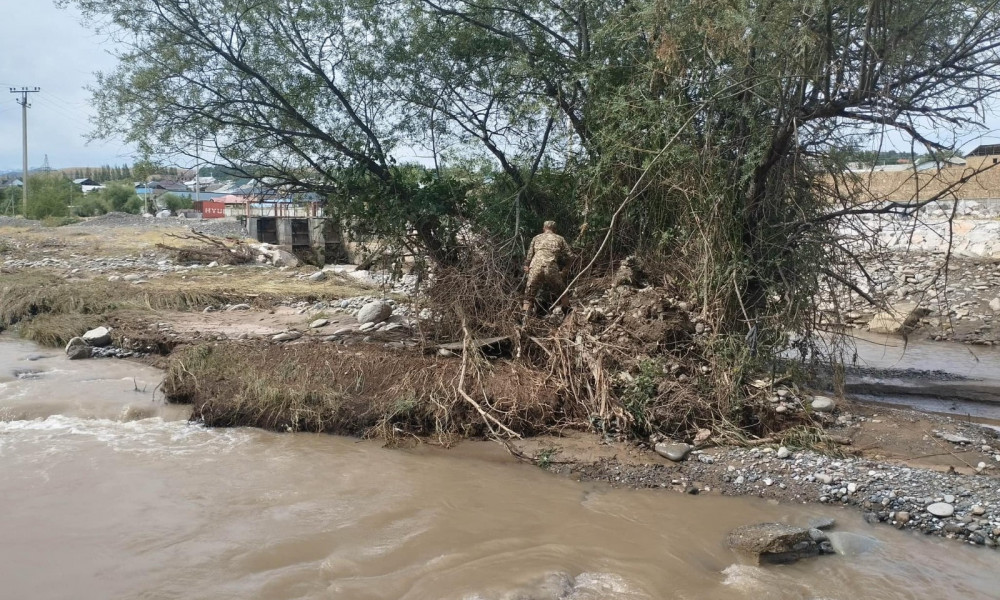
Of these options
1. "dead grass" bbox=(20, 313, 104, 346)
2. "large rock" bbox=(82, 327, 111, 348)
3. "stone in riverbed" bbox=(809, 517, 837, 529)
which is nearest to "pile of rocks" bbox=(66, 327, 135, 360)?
"large rock" bbox=(82, 327, 111, 348)

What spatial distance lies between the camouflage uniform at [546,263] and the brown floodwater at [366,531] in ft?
7.19

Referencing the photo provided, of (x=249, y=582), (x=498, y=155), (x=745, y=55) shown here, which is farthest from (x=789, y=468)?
(x=498, y=155)

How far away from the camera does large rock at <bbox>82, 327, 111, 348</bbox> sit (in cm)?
1066

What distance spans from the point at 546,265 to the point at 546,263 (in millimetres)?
24

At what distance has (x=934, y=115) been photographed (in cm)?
677

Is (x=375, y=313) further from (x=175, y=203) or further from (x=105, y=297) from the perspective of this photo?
(x=175, y=203)

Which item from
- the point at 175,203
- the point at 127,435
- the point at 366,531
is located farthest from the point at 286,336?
the point at 175,203

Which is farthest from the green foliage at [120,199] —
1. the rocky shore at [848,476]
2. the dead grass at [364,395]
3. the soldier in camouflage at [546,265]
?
the rocky shore at [848,476]

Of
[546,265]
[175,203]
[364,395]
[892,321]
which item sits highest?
[175,203]

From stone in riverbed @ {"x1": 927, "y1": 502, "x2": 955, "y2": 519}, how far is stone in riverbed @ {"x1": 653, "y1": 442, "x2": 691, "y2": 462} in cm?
197

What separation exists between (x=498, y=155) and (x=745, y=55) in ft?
11.9

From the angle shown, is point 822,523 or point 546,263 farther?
point 546,263

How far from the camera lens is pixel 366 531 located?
17.8 feet

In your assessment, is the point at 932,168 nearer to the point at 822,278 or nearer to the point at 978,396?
the point at 822,278
